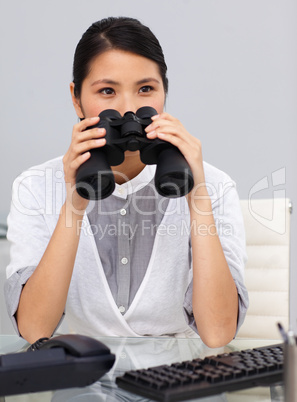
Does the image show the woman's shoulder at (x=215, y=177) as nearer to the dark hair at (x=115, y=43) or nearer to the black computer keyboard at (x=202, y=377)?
the dark hair at (x=115, y=43)

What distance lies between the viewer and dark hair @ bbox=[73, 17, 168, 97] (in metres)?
1.17

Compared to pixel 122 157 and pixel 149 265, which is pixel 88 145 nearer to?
pixel 122 157

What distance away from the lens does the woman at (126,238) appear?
106 cm

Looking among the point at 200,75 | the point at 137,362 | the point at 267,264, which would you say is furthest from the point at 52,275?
the point at 200,75

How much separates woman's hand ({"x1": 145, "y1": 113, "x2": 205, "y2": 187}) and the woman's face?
0.46ft

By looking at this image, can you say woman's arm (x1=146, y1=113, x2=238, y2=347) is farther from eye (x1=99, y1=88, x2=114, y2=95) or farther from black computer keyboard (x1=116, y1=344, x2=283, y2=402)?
black computer keyboard (x1=116, y1=344, x2=283, y2=402)

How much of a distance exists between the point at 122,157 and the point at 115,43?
0.28 m

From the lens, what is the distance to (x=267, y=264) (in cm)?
135

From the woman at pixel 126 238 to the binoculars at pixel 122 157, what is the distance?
0.03 meters

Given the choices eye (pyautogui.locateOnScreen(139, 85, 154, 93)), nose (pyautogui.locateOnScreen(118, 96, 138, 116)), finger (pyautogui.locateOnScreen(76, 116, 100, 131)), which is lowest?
finger (pyautogui.locateOnScreen(76, 116, 100, 131))

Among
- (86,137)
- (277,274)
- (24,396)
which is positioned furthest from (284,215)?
(24,396)
